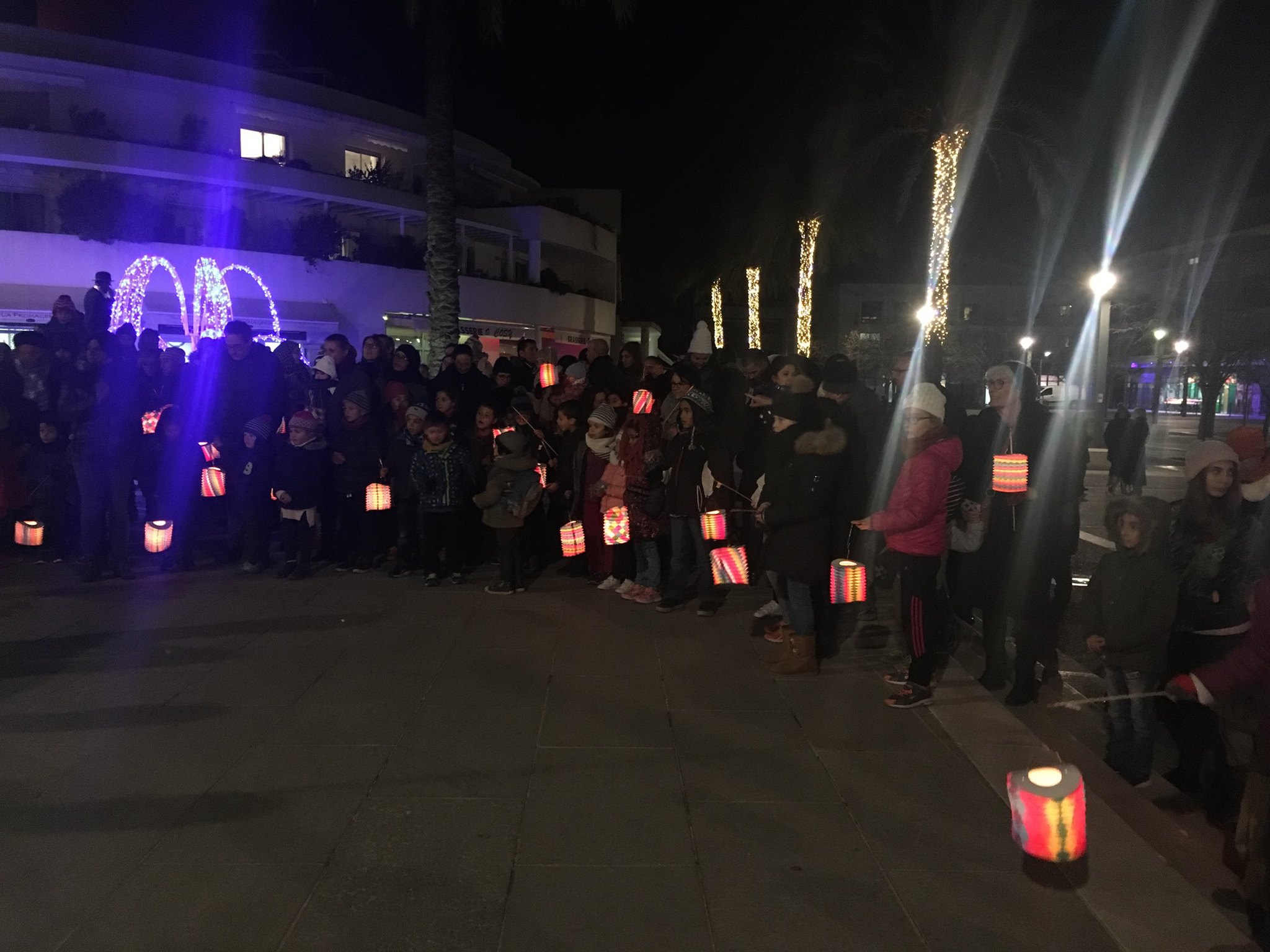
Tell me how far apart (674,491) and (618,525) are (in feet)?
2.20

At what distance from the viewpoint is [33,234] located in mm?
20984

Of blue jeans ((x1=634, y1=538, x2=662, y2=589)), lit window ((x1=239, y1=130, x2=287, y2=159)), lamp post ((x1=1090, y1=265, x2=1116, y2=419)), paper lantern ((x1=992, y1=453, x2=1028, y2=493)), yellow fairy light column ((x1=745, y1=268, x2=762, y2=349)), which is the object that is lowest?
blue jeans ((x1=634, y1=538, x2=662, y2=589))

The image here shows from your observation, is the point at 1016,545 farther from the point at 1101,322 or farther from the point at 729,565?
the point at 1101,322

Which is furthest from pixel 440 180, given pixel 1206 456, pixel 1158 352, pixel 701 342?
pixel 1158 352

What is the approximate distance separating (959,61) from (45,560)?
1779cm

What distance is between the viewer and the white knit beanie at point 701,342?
9.00 meters

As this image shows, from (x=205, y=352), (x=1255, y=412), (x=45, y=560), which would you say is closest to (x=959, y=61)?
(x=205, y=352)

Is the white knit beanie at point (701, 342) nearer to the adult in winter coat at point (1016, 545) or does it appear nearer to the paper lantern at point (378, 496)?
the paper lantern at point (378, 496)

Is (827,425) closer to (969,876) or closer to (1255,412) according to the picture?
(969,876)

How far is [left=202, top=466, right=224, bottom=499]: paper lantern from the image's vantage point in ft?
27.5

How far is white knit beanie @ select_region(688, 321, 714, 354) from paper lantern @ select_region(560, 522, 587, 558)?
2219 mm

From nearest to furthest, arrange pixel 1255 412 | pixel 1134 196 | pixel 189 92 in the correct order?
pixel 189 92, pixel 1134 196, pixel 1255 412

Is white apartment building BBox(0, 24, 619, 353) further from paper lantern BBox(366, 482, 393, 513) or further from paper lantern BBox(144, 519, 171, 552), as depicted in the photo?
paper lantern BBox(366, 482, 393, 513)

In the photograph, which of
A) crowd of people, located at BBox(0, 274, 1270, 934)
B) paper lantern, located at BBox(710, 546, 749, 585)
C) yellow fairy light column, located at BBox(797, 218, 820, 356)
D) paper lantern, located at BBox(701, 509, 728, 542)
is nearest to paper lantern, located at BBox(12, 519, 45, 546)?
crowd of people, located at BBox(0, 274, 1270, 934)
